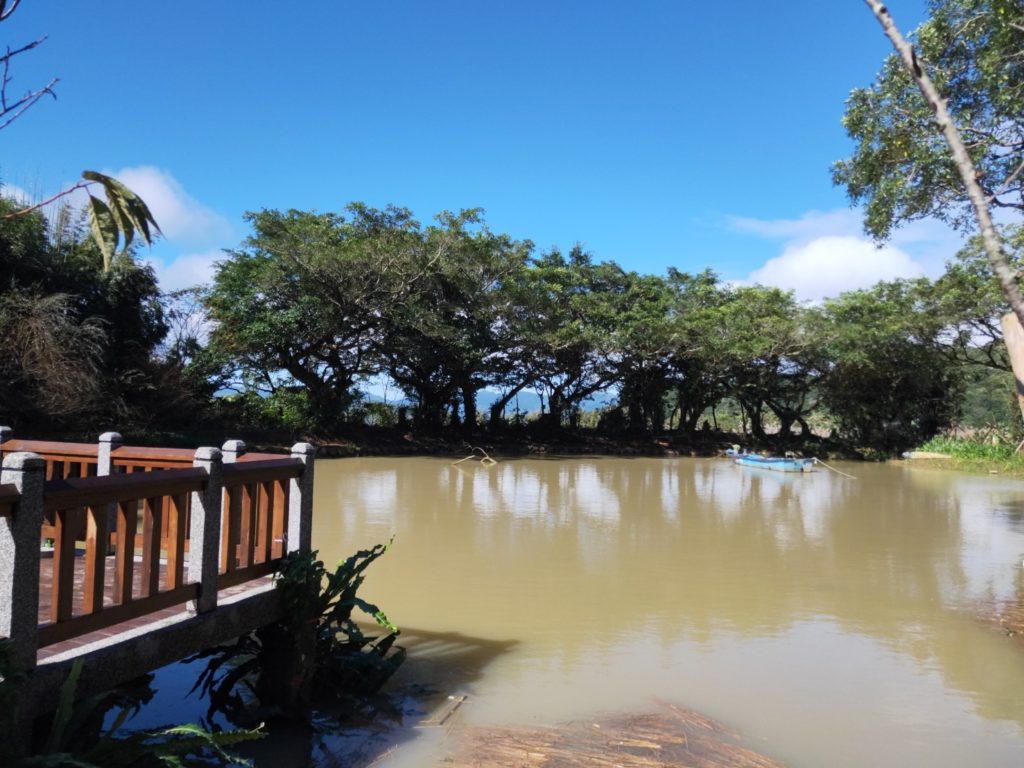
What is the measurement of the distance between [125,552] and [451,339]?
18790mm

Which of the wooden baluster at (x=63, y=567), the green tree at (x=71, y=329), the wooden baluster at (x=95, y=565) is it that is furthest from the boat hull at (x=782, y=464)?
the wooden baluster at (x=63, y=567)

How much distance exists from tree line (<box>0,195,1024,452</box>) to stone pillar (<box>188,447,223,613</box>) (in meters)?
11.3

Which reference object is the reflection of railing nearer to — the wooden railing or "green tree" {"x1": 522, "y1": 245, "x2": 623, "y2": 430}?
the wooden railing

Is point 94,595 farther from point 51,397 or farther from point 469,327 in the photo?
point 469,327

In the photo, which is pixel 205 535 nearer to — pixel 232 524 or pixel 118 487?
pixel 232 524

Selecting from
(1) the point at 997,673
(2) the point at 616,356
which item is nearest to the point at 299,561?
(1) the point at 997,673

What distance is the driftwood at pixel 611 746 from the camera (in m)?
3.46

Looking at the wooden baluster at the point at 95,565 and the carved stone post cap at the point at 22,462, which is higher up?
the carved stone post cap at the point at 22,462

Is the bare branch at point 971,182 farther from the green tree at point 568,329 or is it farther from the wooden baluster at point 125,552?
the green tree at point 568,329

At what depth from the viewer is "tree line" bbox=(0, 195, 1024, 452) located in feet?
48.2

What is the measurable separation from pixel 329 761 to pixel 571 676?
1789mm

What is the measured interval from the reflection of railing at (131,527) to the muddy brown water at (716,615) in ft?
3.84

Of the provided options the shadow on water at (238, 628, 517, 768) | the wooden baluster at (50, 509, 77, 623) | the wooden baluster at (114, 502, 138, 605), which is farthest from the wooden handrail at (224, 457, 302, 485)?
the shadow on water at (238, 628, 517, 768)

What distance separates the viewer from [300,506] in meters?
3.98
